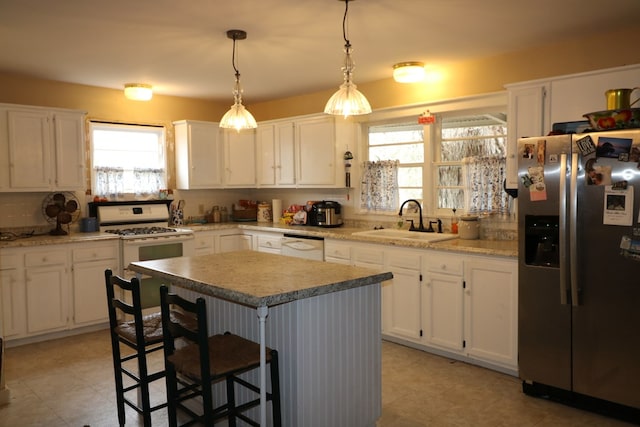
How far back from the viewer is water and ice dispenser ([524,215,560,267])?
3.10 m

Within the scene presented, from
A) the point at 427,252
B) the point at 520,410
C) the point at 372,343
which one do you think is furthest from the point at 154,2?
the point at 520,410

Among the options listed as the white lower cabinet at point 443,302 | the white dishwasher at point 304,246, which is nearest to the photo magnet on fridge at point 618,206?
the white lower cabinet at point 443,302

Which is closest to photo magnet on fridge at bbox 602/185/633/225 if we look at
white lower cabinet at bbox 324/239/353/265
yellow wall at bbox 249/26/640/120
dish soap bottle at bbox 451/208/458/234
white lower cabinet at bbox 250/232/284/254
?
yellow wall at bbox 249/26/640/120

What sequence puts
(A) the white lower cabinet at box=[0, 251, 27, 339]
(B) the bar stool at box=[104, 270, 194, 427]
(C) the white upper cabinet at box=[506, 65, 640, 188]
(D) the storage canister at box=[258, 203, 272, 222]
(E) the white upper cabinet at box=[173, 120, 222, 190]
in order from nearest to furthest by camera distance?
(B) the bar stool at box=[104, 270, 194, 427], (C) the white upper cabinet at box=[506, 65, 640, 188], (A) the white lower cabinet at box=[0, 251, 27, 339], (E) the white upper cabinet at box=[173, 120, 222, 190], (D) the storage canister at box=[258, 203, 272, 222]

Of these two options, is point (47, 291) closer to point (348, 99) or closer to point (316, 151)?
point (316, 151)

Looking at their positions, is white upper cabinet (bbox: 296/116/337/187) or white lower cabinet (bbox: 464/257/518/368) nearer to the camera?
white lower cabinet (bbox: 464/257/518/368)

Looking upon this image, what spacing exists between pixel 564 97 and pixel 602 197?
904mm

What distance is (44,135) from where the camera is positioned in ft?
15.3

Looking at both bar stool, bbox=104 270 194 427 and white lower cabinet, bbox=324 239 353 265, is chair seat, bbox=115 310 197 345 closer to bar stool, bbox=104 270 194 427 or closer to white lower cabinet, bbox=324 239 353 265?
bar stool, bbox=104 270 194 427

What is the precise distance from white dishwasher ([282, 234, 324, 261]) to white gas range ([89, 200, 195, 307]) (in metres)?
1.04

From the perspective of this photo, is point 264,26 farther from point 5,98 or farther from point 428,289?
point 5,98

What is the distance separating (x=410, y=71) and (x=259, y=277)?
8.75 feet

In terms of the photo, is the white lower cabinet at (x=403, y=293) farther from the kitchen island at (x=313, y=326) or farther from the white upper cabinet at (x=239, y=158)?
the white upper cabinet at (x=239, y=158)

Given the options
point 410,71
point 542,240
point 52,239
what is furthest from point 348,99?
point 52,239
